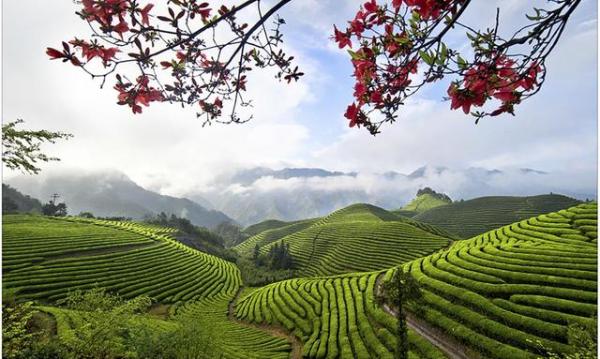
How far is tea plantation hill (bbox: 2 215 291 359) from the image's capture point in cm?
2792

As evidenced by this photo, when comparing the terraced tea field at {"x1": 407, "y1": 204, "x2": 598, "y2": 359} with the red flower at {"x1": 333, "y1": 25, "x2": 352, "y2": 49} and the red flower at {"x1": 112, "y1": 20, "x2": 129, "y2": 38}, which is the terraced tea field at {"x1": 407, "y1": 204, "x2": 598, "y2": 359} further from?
the red flower at {"x1": 112, "y1": 20, "x2": 129, "y2": 38}

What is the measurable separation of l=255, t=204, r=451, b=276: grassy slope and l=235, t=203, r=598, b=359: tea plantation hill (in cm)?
2827

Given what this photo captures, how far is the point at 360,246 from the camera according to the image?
74562 mm

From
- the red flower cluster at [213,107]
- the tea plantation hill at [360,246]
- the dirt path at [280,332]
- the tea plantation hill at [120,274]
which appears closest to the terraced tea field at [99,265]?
the tea plantation hill at [120,274]

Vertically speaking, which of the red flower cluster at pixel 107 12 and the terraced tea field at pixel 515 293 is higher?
the red flower cluster at pixel 107 12

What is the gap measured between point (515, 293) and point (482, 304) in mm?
2741

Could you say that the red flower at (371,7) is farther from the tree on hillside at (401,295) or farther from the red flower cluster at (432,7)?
the tree on hillside at (401,295)

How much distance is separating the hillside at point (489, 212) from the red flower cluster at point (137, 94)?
117986mm

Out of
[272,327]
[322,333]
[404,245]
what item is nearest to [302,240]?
[404,245]

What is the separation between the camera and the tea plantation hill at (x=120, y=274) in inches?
1099

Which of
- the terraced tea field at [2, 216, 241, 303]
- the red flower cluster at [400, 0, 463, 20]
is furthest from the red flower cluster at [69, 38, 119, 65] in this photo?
the terraced tea field at [2, 216, 241, 303]

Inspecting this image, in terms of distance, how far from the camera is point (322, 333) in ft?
84.4

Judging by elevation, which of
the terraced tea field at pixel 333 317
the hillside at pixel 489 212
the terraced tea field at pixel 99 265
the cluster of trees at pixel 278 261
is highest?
the hillside at pixel 489 212

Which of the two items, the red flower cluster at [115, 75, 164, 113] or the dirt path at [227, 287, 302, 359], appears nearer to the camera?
the red flower cluster at [115, 75, 164, 113]
